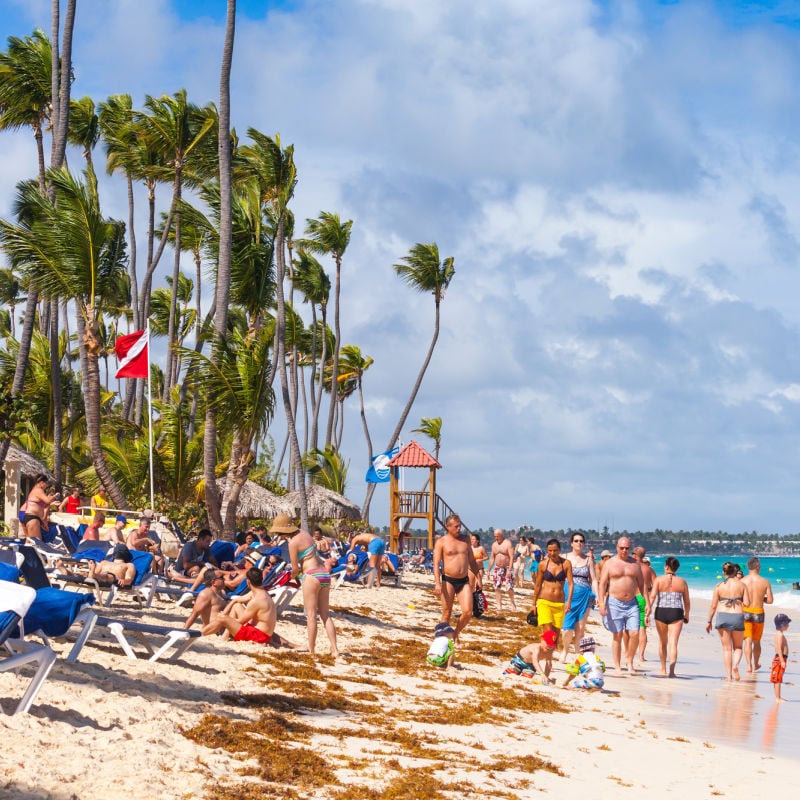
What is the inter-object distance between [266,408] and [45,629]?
12538 millimetres

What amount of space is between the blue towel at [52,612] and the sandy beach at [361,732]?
44 centimetres

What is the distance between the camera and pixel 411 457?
105 ft

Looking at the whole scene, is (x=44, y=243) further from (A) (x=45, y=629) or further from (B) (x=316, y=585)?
(A) (x=45, y=629)

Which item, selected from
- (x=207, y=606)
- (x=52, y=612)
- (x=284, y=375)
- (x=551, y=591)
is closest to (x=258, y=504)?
(x=284, y=375)

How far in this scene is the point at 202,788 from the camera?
5172mm

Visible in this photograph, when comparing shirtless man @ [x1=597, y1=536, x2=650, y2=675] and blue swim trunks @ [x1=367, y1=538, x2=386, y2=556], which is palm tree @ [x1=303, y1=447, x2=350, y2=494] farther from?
shirtless man @ [x1=597, y1=536, x2=650, y2=675]

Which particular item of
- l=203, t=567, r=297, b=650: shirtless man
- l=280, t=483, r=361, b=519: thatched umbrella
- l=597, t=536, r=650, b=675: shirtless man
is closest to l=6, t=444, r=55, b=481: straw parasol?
l=280, t=483, r=361, b=519: thatched umbrella

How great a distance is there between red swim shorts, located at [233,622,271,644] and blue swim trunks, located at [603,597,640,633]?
392cm

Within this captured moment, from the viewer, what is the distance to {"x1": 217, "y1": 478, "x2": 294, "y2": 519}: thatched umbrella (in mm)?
30420

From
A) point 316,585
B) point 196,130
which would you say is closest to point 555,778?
point 316,585

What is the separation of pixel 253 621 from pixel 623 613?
4.15 meters

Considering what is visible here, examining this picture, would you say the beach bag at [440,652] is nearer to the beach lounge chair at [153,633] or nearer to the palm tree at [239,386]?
the beach lounge chair at [153,633]

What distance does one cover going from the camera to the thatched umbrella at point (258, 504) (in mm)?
30420

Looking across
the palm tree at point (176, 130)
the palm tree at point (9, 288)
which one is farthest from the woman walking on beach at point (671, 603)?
the palm tree at point (9, 288)
